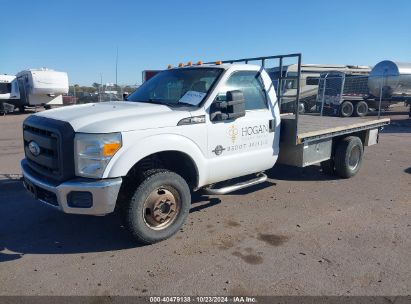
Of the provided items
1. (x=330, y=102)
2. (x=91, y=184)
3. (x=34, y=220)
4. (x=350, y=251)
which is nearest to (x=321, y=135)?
(x=350, y=251)

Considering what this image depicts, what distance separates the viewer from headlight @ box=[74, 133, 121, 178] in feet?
12.1

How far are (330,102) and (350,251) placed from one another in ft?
60.8

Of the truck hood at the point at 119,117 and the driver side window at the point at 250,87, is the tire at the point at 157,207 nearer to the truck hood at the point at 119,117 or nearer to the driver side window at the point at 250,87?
the truck hood at the point at 119,117

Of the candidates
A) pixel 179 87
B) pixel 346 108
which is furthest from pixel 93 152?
pixel 346 108

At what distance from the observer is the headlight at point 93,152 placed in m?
3.68

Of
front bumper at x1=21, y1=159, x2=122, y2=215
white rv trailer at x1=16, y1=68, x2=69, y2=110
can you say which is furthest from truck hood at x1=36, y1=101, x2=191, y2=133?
white rv trailer at x1=16, y1=68, x2=69, y2=110

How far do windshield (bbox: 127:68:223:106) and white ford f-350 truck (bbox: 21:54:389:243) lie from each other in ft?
0.06

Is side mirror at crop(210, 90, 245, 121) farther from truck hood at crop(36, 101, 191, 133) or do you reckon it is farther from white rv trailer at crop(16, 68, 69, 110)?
white rv trailer at crop(16, 68, 69, 110)

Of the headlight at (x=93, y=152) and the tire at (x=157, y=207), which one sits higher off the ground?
the headlight at (x=93, y=152)

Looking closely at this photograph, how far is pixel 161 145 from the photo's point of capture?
4090 millimetres

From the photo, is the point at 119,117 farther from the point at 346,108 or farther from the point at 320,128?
the point at 346,108

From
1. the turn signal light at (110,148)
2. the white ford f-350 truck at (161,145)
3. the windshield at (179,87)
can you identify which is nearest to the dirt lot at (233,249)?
the white ford f-350 truck at (161,145)

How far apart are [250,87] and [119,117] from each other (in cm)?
210

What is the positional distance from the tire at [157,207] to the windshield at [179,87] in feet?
3.49
